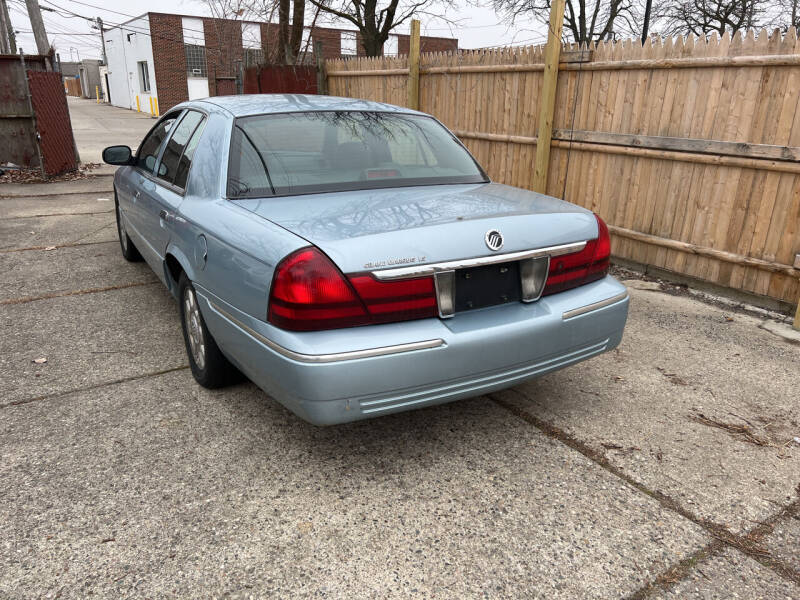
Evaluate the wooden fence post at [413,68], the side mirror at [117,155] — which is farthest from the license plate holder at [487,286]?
the wooden fence post at [413,68]

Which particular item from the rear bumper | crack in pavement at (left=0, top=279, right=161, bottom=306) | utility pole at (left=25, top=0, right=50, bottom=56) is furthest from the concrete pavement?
the rear bumper

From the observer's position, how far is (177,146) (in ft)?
12.9

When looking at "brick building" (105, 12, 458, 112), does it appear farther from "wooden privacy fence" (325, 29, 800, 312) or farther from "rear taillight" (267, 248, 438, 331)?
"rear taillight" (267, 248, 438, 331)

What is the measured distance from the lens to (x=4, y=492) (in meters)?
2.55

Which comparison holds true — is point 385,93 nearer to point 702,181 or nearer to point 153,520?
point 702,181

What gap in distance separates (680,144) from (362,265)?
4132 millimetres

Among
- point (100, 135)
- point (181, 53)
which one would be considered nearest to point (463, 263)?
point (100, 135)

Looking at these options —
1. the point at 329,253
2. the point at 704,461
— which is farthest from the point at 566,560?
the point at 329,253

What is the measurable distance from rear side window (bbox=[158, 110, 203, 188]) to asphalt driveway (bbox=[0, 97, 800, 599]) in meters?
1.11

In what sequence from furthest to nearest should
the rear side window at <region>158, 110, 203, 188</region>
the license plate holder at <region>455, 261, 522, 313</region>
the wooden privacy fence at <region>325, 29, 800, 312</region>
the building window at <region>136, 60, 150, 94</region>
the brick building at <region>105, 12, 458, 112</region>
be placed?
1. the building window at <region>136, 60, 150, 94</region>
2. the brick building at <region>105, 12, 458, 112</region>
3. the wooden privacy fence at <region>325, 29, 800, 312</region>
4. the rear side window at <region>158, 110, 203, 188</region>
5. the license plate holder at <region>455, 261, 522, 313</region>

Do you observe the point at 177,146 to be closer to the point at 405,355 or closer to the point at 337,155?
the point at 337,155

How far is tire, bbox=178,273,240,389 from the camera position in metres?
3.26

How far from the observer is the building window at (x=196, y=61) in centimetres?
3838

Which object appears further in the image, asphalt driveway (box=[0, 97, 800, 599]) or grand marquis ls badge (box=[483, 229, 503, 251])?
grand marquis ls badge (box=[483, 229, 503, 251])
